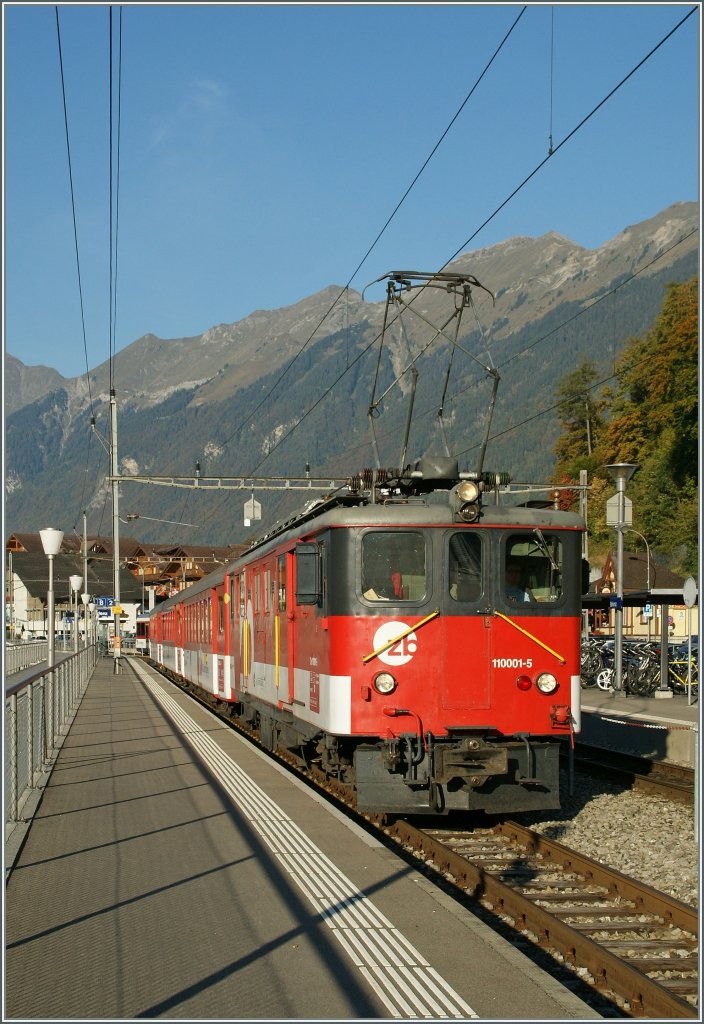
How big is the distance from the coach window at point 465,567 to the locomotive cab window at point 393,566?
0.85 ft

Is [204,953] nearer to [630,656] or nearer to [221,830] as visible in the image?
[221,830]

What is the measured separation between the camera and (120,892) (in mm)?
7836

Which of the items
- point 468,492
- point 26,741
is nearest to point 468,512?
point 468,492

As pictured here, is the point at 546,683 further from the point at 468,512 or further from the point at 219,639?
the point at 219,639

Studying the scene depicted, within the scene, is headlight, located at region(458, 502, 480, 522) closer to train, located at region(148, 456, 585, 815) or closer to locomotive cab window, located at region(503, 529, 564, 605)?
train, located at region(148, 456, 585, 815)

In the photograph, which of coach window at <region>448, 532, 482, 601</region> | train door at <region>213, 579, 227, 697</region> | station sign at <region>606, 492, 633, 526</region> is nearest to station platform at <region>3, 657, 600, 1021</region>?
coach window at <region>448, 532, 482, 601</region>

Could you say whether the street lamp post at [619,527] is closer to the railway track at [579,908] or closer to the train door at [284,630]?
the train door at [284,630]

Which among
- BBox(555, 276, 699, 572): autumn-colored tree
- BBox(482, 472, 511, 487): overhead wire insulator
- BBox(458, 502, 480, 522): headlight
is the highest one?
BBox(555, 276, 699, 572): autumn-colored tree

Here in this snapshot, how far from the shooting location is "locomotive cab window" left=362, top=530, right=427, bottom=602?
10969mm

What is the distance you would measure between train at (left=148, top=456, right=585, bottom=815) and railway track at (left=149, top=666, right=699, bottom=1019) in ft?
1.84

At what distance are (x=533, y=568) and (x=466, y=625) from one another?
92 cm

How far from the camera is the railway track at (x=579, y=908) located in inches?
259

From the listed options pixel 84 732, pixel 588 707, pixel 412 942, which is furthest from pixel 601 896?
pixel 588 707

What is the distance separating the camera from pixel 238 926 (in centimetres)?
693
